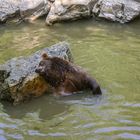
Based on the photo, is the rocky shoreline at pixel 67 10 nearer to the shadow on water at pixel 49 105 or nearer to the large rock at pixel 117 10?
the large rock at pixel 117 10

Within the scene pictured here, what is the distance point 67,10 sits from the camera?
1408 cm

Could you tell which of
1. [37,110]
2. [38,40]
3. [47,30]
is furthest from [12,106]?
[47,30]

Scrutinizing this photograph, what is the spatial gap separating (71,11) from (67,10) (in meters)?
0.14

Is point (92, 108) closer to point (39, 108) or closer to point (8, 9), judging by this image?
point (39, 108)

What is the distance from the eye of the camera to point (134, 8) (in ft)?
43.7

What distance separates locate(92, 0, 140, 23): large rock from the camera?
13242 millimetres

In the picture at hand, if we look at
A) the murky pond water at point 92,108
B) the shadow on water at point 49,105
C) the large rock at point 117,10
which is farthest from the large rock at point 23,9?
the shadow on water at point 49,105

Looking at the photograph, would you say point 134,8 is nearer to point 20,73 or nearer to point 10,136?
point 20,73

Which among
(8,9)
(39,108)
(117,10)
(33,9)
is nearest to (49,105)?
(39,108)

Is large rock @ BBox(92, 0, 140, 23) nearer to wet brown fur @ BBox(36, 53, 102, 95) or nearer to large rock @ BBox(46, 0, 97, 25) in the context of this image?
large rock @ BBox(46, 0, 97, 25)

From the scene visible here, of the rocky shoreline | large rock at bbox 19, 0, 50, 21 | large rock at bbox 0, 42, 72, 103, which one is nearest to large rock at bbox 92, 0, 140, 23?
the rocky shoreline

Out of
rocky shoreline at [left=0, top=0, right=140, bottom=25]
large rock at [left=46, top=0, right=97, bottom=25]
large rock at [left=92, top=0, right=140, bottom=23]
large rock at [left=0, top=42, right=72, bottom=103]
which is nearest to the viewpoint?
large rock at [left=0, top=42, right=72, bottom=103]

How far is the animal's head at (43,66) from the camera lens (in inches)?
294

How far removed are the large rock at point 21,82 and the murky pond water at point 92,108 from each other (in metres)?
0.16
